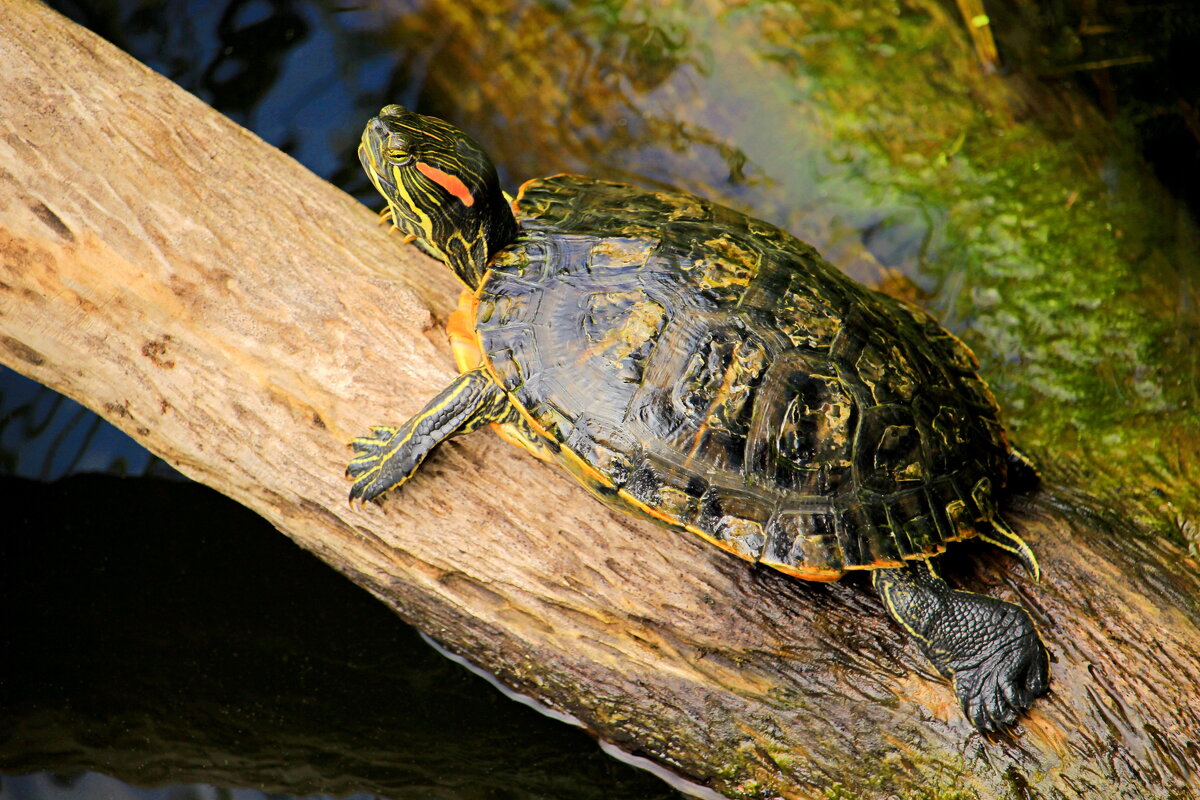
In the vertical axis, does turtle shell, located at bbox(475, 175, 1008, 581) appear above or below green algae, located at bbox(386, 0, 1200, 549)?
below

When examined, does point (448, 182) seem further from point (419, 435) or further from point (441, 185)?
point (419, 435)

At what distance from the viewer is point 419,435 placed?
2.81m

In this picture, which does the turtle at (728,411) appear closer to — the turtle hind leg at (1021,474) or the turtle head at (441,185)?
the turtle head at (441,185)

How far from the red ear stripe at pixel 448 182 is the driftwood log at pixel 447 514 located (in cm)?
41

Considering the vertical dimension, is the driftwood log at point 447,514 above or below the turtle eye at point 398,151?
below

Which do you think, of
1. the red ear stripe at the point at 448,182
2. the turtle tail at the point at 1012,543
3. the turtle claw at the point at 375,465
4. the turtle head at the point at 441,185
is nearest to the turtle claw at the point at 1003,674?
the turtle tail at the point at 1012,543

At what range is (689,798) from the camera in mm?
3373

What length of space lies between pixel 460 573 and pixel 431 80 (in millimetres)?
3378

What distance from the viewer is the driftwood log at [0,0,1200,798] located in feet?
9.17

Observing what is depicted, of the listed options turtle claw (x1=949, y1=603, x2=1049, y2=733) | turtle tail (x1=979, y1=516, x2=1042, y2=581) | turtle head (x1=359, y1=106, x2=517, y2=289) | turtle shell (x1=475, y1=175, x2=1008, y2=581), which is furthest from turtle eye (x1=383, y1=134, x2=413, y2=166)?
turtle claw (x1=949, y1=603, x2=1049, y2=733)

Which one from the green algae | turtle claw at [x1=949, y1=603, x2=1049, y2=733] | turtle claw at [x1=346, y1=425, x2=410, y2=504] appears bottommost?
turtle claw at [x1=346, y1=425, x2=410, y2=504]

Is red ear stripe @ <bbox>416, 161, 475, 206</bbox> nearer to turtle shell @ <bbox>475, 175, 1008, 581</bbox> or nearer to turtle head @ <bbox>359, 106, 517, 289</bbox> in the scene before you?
turtle head @ <bbox>359, 106, 517, 289</bbox>

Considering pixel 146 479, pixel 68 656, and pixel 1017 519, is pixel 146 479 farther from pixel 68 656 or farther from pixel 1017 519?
pixel 1017 519

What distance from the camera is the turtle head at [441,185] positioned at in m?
2.95
